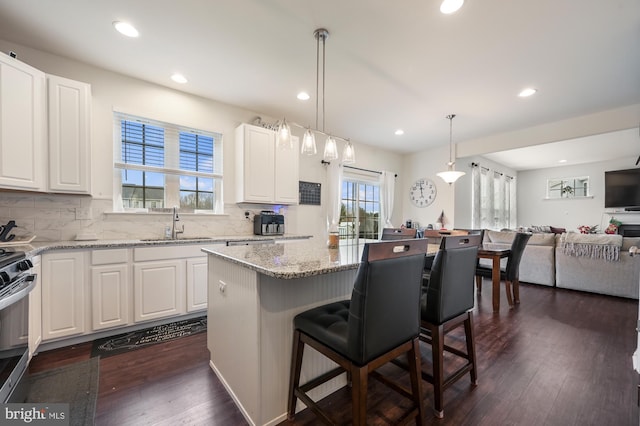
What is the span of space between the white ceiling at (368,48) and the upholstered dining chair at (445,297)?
1.74m

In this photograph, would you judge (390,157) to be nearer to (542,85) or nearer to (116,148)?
(542,85)

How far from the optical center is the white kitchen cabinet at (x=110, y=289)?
2.42m

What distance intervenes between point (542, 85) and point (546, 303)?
8.92 feet

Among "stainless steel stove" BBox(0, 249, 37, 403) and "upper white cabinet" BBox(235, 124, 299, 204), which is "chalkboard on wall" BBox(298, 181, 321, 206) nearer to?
"upper white cabinet" BBox(235, 124, 299, 204)

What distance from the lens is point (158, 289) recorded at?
2.71 m

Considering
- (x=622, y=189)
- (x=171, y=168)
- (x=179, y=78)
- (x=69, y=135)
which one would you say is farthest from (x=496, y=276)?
(x=622, y=189)

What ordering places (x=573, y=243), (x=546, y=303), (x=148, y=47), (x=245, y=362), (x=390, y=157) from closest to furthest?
(x=245, y=362) → (x=148, y=47) → (x=546, y=303) → (x=573, y=243) → (x=390, y=157)

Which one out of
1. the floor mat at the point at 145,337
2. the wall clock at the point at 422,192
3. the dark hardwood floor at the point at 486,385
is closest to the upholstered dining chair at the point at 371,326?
the dark hardwood floor at the point at 486,385

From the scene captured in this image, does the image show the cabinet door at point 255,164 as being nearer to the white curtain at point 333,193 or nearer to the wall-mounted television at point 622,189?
the white curtain at point 333,193

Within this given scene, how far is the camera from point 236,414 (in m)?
1.56

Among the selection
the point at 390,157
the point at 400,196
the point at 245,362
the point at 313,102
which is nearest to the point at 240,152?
the point at 313,102

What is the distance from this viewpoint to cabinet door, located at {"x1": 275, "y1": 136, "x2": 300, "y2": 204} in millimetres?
3900

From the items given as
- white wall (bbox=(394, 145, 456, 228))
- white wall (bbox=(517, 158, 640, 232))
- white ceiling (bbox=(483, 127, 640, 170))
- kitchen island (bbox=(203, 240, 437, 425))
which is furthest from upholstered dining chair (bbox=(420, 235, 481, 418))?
white wall (bbox=(517, 158, 640, 232))

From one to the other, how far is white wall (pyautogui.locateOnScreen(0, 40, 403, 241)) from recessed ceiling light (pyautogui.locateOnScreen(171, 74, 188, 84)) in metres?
0.29
